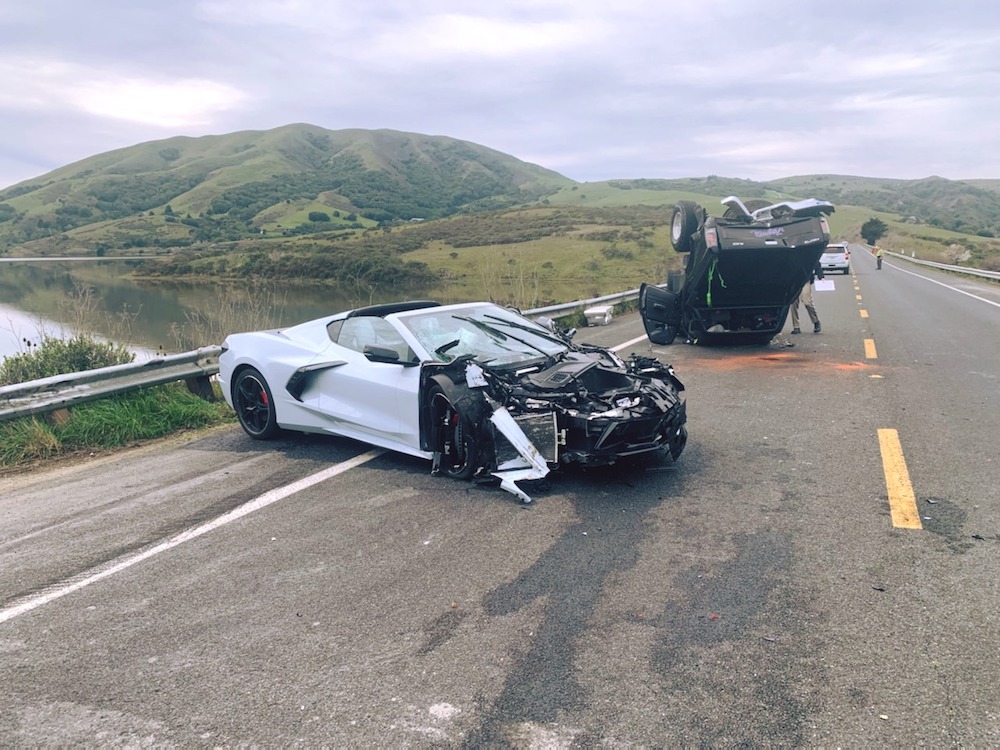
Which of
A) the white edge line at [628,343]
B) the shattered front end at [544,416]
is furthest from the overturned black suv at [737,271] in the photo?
the shattered front end at [544,416]

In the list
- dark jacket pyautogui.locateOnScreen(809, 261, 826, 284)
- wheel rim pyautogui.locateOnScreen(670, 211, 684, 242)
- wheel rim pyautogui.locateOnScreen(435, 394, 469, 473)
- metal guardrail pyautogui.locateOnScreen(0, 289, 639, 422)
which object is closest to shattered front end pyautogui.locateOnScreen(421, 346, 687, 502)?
wheel rim pyautogui.locateOnScreen(435, 394, 469, 473)

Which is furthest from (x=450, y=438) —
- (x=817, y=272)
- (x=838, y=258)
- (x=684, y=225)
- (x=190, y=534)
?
(x=838, y=258)

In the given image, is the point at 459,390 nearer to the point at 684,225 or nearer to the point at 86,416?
the point at 86,416

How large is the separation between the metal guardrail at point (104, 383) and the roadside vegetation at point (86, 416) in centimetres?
16

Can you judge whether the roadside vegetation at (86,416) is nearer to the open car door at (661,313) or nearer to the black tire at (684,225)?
the open car door at (661,313)

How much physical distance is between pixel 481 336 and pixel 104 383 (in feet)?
14.4

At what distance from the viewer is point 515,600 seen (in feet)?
12.0

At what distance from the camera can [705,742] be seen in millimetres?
2561

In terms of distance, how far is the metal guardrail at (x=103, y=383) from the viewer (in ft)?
23.8

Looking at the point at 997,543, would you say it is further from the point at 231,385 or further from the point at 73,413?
the point at 73,413

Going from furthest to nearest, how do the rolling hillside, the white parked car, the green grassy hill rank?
the rolling hillside → the green grassy hill → the white parked car

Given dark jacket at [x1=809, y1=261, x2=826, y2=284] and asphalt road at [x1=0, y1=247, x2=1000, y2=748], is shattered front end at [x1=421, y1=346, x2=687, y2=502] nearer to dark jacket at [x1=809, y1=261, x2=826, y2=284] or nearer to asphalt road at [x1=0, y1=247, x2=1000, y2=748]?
asphalt road at [x1=0, y1=247, x2=1000, y2=748]

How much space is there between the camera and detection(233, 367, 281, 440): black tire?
7.07 meters

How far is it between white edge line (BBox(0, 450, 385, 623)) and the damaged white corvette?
377mm
